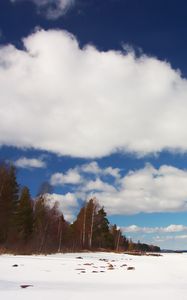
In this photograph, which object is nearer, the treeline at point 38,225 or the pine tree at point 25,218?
the treeline at point 38,225

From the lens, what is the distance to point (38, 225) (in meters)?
75.2

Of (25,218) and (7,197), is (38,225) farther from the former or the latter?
(7,197)

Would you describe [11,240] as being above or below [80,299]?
above

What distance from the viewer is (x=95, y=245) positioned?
98062 mm

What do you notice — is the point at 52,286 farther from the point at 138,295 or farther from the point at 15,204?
the point at 15,204

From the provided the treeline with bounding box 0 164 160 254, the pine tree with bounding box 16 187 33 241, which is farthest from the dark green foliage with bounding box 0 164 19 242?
the pine tree with bounding box 16 187 33 241

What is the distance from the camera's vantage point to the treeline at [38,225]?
189 feet

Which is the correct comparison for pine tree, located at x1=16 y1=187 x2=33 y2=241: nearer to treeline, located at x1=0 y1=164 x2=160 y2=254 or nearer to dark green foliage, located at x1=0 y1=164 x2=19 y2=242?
treeline, located at x1=0 y1=164 x2=160 y2=254

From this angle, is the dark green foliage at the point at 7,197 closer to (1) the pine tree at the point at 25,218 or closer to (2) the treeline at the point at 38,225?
(2) the treeline at the point at 38,225

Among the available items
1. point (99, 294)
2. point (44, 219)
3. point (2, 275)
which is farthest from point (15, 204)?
point (99, 294)

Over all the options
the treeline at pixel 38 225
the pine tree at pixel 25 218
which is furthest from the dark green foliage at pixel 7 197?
the pine tree at pixel 25 218

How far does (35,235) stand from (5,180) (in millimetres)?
20717

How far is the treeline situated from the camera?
5766cm

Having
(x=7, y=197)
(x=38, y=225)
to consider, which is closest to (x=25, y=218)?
(x=38, y=225)
